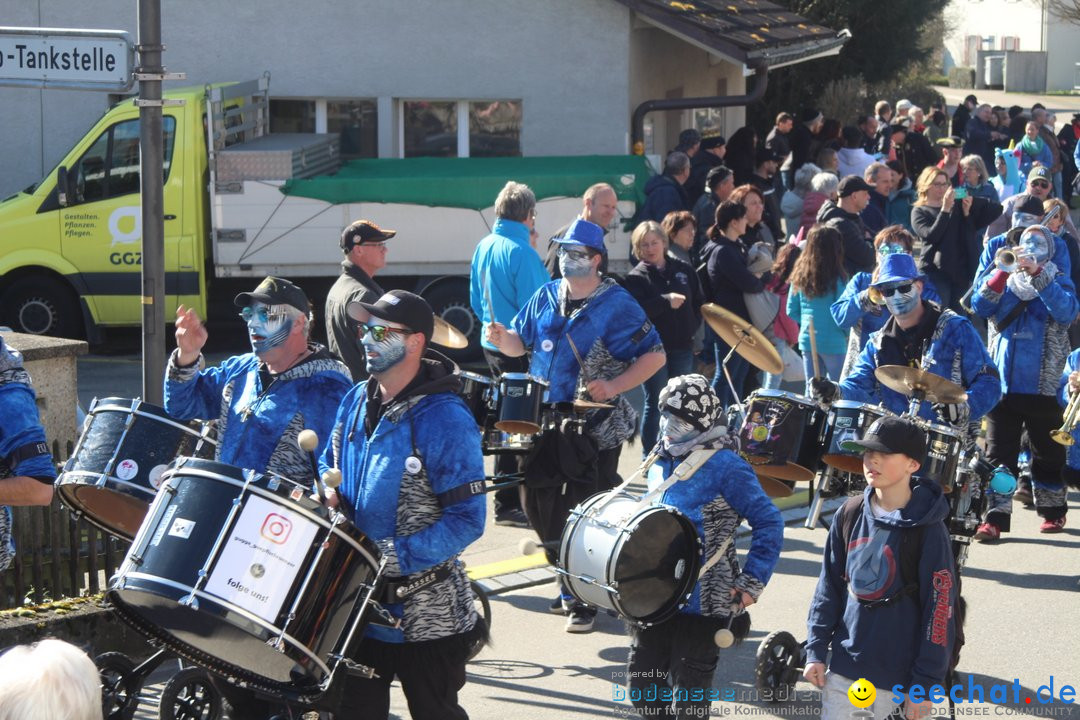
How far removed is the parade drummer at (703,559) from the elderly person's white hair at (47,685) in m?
2.76

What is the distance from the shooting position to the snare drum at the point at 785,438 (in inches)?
272

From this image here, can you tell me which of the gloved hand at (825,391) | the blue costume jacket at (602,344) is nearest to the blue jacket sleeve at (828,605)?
the blue costume jacket at (602,344)

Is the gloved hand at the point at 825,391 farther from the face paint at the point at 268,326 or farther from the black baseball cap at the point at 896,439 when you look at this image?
the face paint at the point at 268,326

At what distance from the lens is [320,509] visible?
4383 millimetres

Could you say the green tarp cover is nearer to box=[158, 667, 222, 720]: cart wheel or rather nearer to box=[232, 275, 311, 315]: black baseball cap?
box=[232, 275, 311, 315]: black baseball cap

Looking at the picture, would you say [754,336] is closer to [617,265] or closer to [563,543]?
[563,543]

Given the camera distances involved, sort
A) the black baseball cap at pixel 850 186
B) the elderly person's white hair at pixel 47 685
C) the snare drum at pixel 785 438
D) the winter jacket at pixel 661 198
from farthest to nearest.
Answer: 1. the winter jacket at pixel 661 198
2. the black baseball cap at pixel 850 186
3. the snare drum at pixel 785 438
4. the elderly person's white hair at pixel 47 685

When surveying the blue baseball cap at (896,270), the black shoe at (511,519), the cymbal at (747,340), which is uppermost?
the blue baseball cap at (896,270)

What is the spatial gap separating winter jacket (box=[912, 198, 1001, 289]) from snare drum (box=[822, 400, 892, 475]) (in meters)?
5.99

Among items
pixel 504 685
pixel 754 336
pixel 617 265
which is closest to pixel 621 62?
pixel 617 265

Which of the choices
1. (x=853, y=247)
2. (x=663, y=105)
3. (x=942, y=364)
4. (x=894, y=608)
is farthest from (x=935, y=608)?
(x=663, y=105)

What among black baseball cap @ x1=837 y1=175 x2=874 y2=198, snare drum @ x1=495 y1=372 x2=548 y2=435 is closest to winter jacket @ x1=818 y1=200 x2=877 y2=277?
black baseball cap @ x1=837 y1=175 x2=874 y2=198

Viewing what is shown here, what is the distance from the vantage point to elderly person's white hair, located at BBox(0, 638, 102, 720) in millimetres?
2852

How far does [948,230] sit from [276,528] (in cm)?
928
